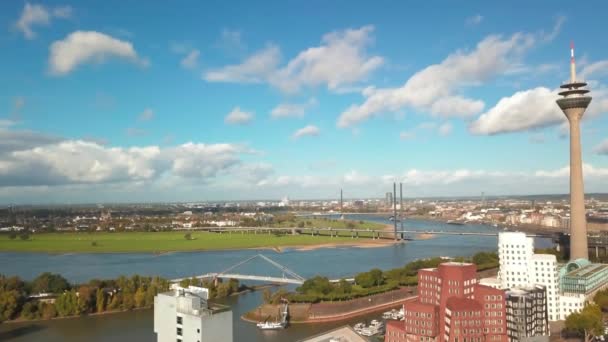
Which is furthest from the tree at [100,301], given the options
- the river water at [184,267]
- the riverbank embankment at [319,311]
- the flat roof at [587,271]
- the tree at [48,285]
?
the flat roof at [587,271]

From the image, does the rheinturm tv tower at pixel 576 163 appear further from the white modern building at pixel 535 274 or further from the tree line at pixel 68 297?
the tree line at pixel 68 297

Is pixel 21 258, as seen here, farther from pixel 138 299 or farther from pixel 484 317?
pixel 484 317

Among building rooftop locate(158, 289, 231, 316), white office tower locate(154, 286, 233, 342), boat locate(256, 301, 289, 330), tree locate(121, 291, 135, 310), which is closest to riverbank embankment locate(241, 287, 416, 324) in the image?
boat locate(256, 301, 289, 330)

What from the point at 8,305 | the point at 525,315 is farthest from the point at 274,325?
the point at 8,305

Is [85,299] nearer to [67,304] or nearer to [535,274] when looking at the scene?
[67,304]

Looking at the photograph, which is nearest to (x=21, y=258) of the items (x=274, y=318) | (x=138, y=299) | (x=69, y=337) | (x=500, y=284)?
(x=138, y=299)
